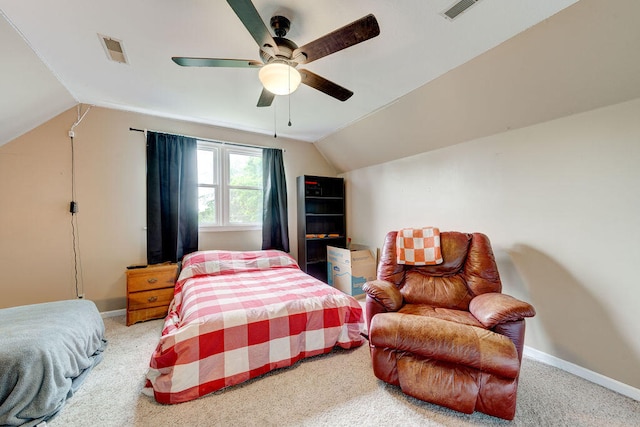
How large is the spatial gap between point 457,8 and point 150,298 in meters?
3.83

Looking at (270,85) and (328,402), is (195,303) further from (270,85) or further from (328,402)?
(270,85)

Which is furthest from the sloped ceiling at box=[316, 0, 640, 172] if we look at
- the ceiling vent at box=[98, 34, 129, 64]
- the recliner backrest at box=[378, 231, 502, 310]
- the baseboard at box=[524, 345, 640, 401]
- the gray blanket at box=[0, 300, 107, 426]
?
the gray blanket at box=[0, 300, 107, 426]

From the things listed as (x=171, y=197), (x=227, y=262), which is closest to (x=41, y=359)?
(x=227, y=262)

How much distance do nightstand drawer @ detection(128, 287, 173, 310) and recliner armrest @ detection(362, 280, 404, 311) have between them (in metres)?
2.40

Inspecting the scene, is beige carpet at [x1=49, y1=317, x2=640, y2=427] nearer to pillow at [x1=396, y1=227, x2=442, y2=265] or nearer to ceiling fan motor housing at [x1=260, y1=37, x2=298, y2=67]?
pillow at [x1=396, y1=227, x2=442, y2=265]

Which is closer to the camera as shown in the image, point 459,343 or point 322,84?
point 459,343

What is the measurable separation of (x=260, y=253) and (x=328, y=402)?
2096 millimetres

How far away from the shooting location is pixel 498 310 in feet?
5.24

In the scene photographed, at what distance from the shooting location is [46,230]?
2.65 m

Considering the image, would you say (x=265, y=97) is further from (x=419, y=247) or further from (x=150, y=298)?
(x=150, y=298)

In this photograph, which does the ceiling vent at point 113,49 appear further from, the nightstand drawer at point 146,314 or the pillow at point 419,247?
the pillow at point 419,247

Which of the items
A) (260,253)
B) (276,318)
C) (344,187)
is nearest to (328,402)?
(276,318)

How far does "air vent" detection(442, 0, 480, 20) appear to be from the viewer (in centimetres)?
141

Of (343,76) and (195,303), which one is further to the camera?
(343,76)
